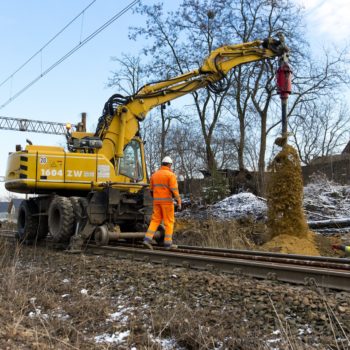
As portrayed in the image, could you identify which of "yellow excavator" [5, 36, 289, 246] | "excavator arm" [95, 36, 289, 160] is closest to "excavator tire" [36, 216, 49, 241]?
"yellow excavator" [5, 36, 289, 246]

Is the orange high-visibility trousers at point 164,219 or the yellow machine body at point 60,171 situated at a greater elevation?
the yellow machine body at point 60,171

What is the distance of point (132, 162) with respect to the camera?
12.6 metres

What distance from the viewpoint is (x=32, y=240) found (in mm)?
13516

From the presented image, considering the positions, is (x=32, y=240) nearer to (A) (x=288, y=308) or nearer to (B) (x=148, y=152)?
(A) (x=288, y=308)

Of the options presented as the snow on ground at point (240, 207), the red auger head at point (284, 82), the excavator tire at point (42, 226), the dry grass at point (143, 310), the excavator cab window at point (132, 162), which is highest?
the red auger head at point (284, 82)

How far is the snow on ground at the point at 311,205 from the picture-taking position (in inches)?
598

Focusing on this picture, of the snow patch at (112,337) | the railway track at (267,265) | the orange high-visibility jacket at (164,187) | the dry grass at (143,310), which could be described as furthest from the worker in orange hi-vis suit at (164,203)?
the snow patch at (112,337)

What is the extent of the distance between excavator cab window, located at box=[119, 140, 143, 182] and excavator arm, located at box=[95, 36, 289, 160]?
24 centimetres

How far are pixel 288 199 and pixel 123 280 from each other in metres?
6.25

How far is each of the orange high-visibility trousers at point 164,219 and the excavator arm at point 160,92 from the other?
2831 mm

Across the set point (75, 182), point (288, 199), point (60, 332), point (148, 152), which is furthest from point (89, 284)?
point (148, 152)

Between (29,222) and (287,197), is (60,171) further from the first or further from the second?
(287,197)

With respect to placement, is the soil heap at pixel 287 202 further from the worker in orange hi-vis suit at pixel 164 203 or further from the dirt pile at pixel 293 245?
the worker in orange hi-vis suit at pixel 164 203

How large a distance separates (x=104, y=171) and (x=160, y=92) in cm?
282
